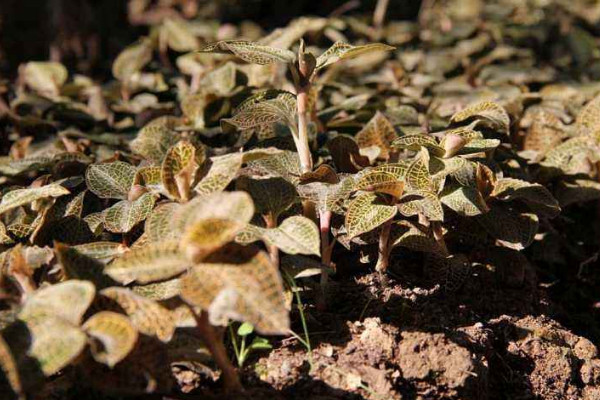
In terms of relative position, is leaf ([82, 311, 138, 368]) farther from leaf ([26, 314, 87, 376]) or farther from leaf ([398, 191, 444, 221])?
leaf ([398, 191, 444, 221])

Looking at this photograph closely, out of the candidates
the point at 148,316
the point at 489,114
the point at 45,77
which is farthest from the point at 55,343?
the point at 45,77

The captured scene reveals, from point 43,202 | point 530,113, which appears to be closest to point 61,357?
point 43,202

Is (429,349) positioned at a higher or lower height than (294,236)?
lower

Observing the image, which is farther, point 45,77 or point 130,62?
point 130,62

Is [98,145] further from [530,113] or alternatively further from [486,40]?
[486,40]

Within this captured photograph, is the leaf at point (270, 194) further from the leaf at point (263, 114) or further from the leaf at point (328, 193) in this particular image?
the leaf at point (263, 114)

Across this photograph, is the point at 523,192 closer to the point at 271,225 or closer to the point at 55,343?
the point at 271,225

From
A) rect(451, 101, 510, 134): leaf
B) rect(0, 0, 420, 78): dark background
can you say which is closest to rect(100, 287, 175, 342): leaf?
rect(451, 101, 510, 134): leaf
